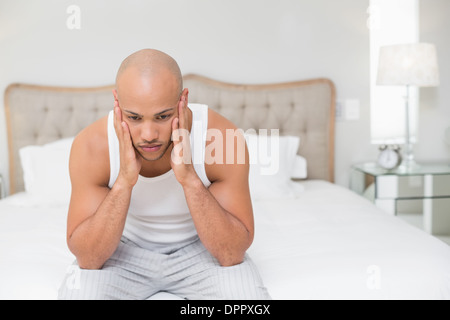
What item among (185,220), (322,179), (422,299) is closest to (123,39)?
(322,179)

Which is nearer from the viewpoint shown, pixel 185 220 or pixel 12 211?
pixel 185 220

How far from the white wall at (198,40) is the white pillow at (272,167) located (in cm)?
54

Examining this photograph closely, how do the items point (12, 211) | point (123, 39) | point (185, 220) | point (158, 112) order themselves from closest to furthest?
point (158, 112) → point (185, 220) → point (12, 211) → point (123, 39)

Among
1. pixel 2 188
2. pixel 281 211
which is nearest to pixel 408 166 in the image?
pixel 281 211

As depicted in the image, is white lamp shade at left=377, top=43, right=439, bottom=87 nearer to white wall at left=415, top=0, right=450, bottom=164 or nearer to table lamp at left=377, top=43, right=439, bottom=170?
table lamp at left=377, top=43, right=439, bottom=170

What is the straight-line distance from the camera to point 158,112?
1178 mm

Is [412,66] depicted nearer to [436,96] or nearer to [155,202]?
[436,96]

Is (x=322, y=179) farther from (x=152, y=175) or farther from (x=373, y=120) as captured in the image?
(x=152, y=175)

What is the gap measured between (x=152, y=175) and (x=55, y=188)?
3.72 ft

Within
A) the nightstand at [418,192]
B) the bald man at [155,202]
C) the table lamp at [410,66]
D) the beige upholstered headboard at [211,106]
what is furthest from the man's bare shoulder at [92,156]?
the table lamp at [410,66]

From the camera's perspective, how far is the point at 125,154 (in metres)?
1.24

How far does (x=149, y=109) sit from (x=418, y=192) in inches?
79.7

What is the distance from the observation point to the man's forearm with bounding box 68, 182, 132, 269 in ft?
4.04

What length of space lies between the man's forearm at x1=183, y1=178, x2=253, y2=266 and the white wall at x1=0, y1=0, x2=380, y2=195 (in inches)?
68.4
